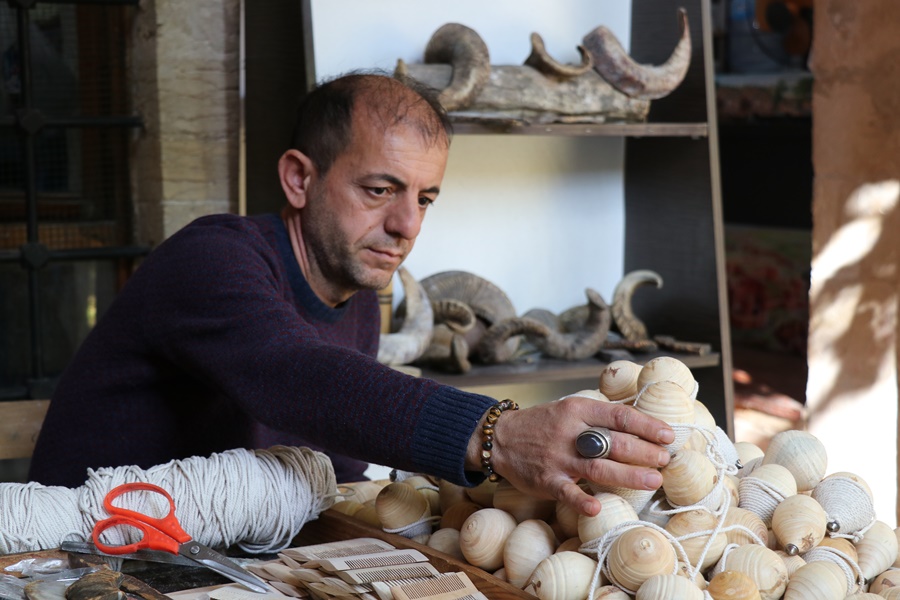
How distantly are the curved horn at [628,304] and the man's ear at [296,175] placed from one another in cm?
157

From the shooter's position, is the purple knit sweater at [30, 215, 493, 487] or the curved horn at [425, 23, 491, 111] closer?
the purple knit sweater at [30, 215, 493, 487]

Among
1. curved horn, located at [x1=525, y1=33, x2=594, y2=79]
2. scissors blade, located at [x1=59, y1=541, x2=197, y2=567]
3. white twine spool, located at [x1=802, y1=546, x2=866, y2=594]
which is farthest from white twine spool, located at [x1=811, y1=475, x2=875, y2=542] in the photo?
curved horn, located at [x1=525, y1=33, x2=594, y2=79]

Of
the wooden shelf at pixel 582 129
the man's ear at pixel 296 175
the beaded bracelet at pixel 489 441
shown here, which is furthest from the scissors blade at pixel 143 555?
the wooden shelf at pixel 582 129

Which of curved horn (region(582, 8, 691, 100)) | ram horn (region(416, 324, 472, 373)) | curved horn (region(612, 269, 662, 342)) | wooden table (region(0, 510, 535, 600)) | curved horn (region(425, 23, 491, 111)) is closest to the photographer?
wooden table (region(0, 510, 535, 600))

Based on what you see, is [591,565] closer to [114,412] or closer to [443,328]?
[114,412]

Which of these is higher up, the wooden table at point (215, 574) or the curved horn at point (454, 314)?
the wooden table at point (215, 574)

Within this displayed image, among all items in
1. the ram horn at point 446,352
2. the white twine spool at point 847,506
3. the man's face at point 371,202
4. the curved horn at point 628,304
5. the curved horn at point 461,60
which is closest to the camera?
the white twine spool at point 847,506

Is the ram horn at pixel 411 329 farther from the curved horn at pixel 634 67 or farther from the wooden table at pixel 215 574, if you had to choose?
the wooden table at pixel 215 574

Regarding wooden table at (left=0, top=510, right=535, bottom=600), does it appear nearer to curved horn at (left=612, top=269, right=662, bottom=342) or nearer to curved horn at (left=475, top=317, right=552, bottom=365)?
curved horn at (left=475, top=317, right=552, bottom=365)

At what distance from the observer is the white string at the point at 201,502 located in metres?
1.12

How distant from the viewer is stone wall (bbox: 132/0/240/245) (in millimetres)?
2641

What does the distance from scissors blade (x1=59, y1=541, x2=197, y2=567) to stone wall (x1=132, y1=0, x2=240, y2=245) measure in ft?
5.50

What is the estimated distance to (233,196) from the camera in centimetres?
275

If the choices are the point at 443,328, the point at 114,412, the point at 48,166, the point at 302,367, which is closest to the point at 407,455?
the point at 302,367
